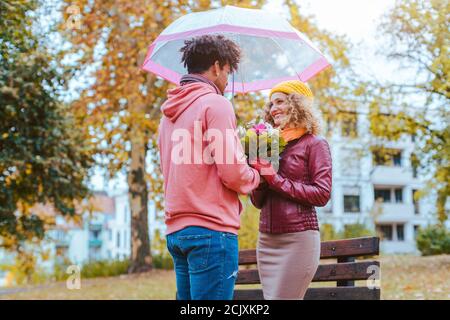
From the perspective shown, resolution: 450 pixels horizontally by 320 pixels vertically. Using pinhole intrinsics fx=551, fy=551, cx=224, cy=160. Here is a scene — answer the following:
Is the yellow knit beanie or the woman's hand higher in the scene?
the yellow knit beanie

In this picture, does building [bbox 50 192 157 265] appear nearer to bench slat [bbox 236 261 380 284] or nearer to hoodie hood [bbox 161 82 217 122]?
bench slat [bbox 236 261 380 284]

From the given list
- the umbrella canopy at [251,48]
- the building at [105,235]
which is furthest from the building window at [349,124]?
the building at [105,235]

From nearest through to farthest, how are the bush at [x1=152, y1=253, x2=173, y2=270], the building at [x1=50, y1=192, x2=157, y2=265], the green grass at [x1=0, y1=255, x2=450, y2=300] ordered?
the green grass at [x1=0, y1=255, x2=450, y2=300]
the bush at [x1=152, y1=253, x2=173, y2=270]
the building at [x1=50, y1=192, x2=157, y2=265]

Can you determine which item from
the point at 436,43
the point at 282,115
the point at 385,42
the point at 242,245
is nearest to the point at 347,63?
the point at 385,42

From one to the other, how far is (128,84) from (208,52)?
12972 mm

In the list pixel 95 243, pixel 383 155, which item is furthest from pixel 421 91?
pixel 95 243

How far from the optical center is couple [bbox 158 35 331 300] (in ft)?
9.30

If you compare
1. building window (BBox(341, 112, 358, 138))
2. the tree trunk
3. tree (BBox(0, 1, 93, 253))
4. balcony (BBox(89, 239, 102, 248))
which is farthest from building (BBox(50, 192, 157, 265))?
tree (BBox(0, 1, 93, 253))

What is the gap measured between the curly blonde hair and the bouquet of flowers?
0.67 ft

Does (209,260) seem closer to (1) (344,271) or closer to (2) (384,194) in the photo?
(1) (344,271)

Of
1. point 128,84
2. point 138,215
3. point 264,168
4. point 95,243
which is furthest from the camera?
point 95,243

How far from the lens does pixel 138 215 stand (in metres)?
17.6

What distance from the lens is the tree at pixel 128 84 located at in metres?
15.4

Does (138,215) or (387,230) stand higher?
(138,215)
